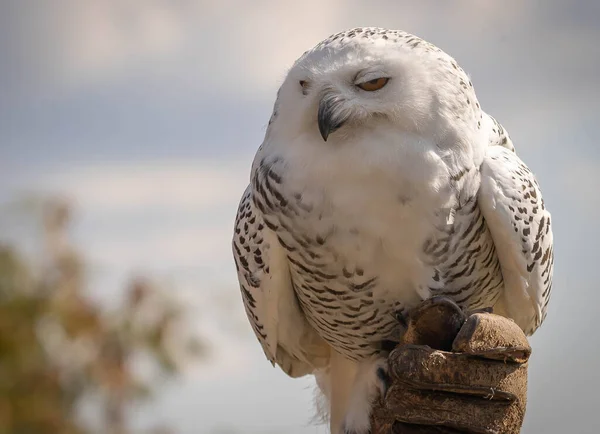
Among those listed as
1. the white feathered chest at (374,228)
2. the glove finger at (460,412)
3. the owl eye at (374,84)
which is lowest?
the glove finger at (460,412)

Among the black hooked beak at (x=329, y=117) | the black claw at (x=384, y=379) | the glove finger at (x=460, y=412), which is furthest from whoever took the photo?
the black claw at (x=384, y=379)

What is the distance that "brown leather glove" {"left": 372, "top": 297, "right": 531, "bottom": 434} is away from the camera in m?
1.83

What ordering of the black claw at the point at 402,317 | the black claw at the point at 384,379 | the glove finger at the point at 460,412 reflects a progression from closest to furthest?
the glove finger at the point at 460,412
the black claw at the point at 402,317
the black claw at the point at 384,379

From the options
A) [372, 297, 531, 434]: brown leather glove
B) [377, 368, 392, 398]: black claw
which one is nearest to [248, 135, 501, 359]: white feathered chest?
[372, 297, 531, 434]: brown leather glove

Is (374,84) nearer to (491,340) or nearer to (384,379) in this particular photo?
(491,340)

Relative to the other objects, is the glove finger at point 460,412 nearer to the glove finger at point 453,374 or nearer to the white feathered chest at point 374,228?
the glove finger at point 453,374

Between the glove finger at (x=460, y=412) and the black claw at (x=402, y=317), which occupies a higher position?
the black claw at (x=402, y=317)

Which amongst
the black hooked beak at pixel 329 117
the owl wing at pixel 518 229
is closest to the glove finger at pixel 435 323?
the owl wing at pixel 518 229

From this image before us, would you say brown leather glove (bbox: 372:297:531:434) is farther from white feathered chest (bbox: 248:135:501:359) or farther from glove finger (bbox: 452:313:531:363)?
white feathered chest (bbox: 248:135:501:359)

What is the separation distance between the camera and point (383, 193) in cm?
182

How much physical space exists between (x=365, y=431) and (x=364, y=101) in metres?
1.02

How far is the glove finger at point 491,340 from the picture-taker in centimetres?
180

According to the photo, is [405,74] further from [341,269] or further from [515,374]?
[515,374]

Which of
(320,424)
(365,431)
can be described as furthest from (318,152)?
(320,424)
